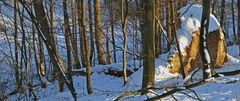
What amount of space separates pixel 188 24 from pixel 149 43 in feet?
19.5

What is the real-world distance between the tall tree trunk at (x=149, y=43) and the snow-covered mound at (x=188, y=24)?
5.01 metres

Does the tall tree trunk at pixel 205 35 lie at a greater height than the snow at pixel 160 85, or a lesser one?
greater

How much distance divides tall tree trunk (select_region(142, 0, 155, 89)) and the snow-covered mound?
5.01 metres

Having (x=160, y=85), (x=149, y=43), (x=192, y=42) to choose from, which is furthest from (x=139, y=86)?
(x=149, y=43)

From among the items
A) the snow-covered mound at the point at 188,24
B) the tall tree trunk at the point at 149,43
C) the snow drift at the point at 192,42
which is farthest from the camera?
the snow-covered mound at the point at 188,24

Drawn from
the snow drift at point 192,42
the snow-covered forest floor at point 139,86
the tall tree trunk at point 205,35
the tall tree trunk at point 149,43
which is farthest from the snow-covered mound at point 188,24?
the tall tree trunk at point 149,43

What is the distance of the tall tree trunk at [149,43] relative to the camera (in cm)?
1041

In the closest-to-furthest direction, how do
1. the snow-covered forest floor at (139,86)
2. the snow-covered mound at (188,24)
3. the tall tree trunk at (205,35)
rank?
the snow-covered forest floor at (139,86)
the tall tree trunk at (205,35)
the snow-covered mound at (188,24)

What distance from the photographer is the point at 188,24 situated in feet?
53.7

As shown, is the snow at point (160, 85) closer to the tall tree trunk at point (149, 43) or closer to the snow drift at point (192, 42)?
the snow drift at point (192, 42)

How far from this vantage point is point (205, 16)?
11336 millimetres

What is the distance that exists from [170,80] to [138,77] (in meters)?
1.38

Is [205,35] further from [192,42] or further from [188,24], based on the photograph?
[188,24]

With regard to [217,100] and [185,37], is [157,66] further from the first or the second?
[217,100]
